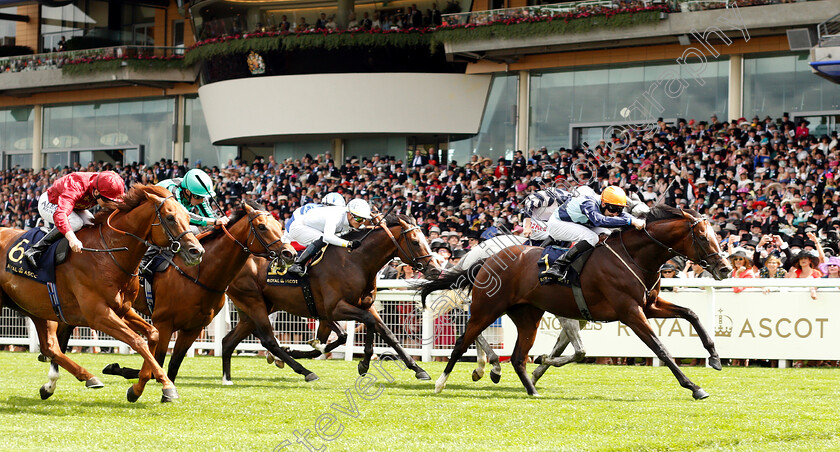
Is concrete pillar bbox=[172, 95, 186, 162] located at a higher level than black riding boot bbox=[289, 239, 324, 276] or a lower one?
higher

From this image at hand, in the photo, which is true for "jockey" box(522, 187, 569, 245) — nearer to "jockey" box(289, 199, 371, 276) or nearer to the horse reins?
"jockey" box(289, 199, 371, 276)

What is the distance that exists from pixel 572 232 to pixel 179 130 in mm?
23780

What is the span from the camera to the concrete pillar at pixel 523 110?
82.4ft

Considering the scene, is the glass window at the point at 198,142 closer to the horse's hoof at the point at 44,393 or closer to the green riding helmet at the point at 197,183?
the green riding helmet at the point at 197,183

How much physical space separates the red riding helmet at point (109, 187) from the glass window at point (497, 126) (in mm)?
18163

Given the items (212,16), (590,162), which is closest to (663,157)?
(590,162)

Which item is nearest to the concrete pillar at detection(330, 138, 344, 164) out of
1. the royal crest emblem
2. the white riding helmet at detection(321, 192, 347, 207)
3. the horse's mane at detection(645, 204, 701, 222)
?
the royal crest emblem

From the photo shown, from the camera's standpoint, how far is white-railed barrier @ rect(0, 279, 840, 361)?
1093 centimetres

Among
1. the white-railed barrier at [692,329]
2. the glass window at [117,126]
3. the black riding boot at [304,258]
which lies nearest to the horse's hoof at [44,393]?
the black riding boot at [304,258]

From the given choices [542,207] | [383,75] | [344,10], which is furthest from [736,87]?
[542,207]

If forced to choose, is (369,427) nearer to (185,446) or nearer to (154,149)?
(185,446)

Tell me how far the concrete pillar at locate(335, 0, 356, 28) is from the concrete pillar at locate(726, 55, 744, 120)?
32.3 ft

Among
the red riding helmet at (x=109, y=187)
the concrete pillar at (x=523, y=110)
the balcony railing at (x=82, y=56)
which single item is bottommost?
the red riding helmet at (x=109, y=187)

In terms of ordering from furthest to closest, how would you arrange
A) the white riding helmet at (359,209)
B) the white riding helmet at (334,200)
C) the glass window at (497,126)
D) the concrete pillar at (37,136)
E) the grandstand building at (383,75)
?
the concrete pillar at (37,136) → the glass window at (497,126) → the grandstand building at (383,75) → the white riding helmet at (334,200) → the white riding helmet at (359,209)
